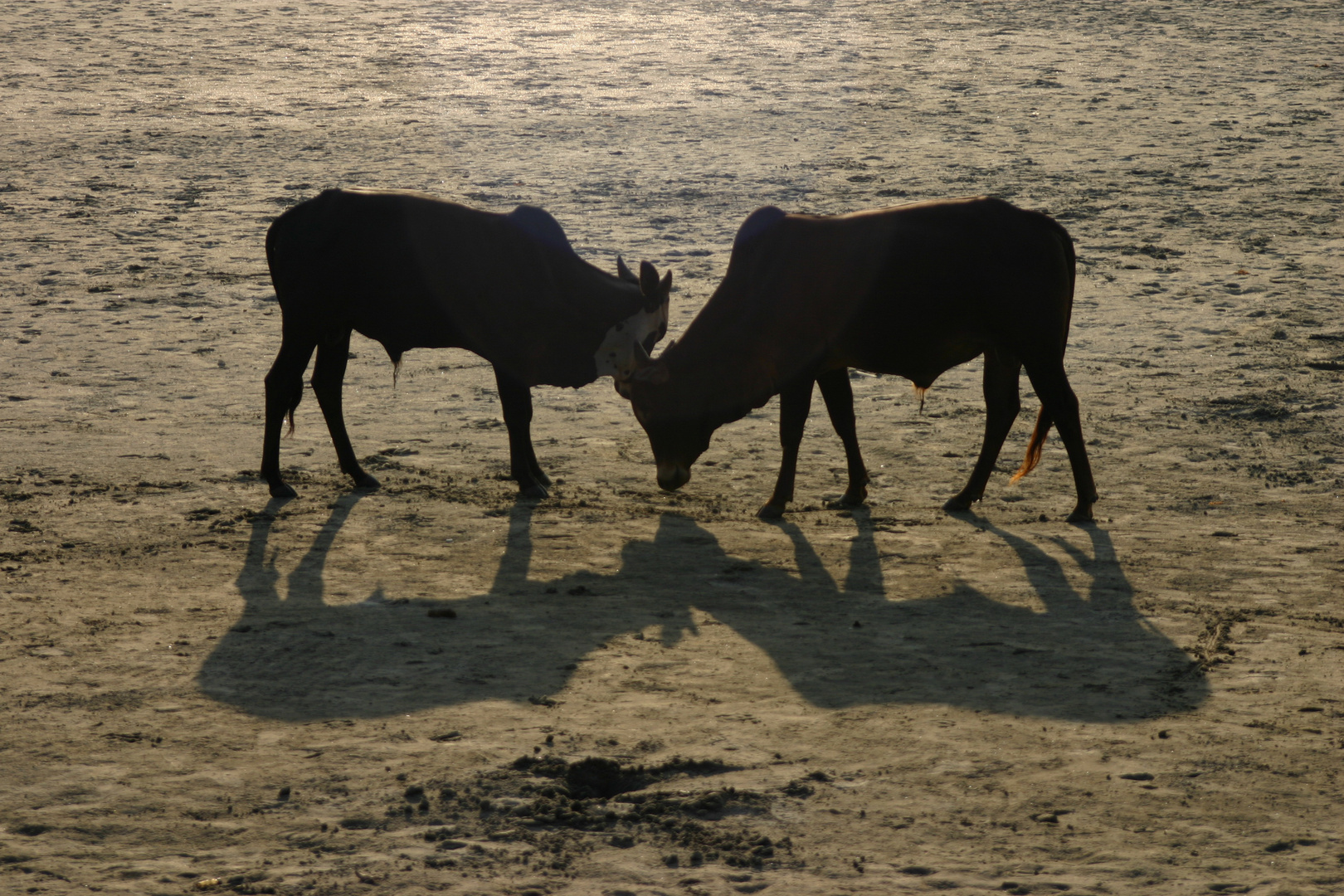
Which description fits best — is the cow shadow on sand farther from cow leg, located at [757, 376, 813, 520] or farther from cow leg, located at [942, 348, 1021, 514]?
cow leg, located at [942, 348, 1021, 514]

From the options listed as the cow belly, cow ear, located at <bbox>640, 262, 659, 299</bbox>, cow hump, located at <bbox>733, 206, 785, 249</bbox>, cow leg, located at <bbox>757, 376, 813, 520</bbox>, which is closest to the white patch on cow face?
cow ear, located at <bbox>640, 262, 659, 299</bbox>

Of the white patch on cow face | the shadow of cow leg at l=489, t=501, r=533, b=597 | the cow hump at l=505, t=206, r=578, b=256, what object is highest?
the cow hump at l=505, t=206, r=578, b=256

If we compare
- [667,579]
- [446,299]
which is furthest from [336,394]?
[667,579]

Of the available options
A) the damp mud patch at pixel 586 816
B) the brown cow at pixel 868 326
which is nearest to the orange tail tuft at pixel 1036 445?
the brown cow at pixel 868 326

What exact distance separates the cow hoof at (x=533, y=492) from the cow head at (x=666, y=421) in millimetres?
602

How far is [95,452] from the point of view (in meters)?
7.39

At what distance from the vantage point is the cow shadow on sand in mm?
4766

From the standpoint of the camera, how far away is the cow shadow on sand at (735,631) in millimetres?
4766

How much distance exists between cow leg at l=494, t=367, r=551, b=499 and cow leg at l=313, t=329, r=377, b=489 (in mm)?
748

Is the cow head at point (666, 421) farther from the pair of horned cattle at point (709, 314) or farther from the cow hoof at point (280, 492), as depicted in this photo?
the cow hoof at point (280, 492)

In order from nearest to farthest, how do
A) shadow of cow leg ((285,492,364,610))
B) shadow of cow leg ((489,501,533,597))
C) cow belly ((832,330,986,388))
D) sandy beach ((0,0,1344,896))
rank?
sandy beach ((0,0,1344,896))
shadow of cow leg ((285,492,364,610))
shadow of cow leg ((489,501,533,597))
cow belly ((832,330,986,388))

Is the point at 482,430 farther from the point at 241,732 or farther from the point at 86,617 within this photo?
the point at 241,732

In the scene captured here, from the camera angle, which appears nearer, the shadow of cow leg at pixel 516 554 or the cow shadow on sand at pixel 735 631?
the cow shadow on sand at pixel 735 631

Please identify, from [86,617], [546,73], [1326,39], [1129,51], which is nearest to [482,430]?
[86,617]
